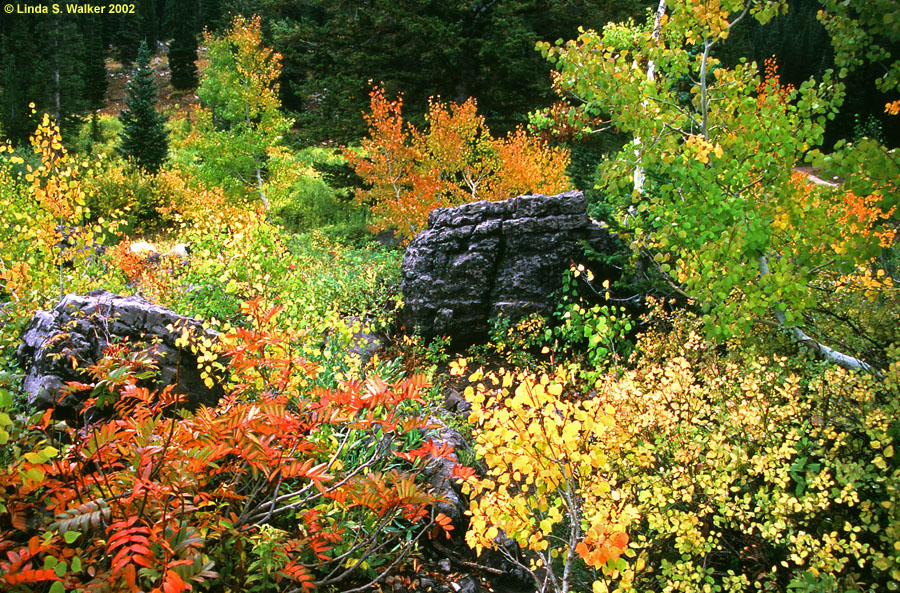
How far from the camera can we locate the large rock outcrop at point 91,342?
11.0ft

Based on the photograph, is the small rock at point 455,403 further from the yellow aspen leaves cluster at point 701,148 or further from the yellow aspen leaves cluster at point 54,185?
the yellow aspen leaves cluster at point 54,185

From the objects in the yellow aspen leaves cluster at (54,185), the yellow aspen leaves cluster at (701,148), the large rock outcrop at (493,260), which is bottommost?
the large rock outcrop at (493,260)

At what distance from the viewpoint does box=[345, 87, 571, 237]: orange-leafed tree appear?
1088cm

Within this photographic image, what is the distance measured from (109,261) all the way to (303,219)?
875cm

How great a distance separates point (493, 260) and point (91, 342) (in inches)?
198

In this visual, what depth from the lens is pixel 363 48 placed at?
14102mm

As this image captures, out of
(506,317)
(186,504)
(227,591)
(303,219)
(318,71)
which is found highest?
(318,71)

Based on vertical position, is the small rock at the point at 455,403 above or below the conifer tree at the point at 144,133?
below

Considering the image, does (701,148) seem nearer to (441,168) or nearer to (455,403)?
(455,403)

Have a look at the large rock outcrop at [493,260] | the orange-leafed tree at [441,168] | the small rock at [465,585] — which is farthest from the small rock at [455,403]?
the orange-leafed tree at [441,168]

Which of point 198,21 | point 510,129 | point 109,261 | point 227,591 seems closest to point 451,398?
point 227,591

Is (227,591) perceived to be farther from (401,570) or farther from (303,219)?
(303,219)

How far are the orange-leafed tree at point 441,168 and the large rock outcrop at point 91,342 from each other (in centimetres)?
707

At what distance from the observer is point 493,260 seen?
288 inches
